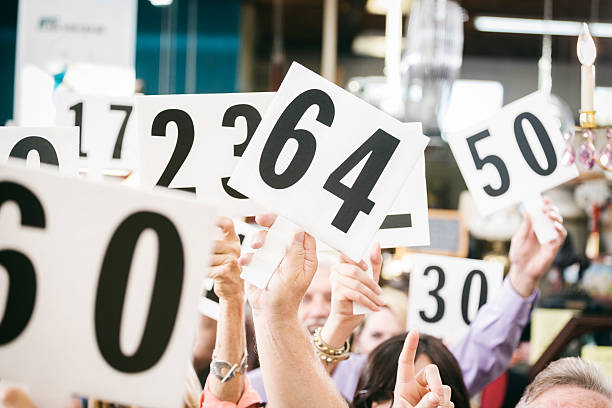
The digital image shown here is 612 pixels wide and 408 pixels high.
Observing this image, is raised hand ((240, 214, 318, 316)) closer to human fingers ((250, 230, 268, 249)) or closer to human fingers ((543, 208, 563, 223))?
human fingers ((250, 230, 268, 249))

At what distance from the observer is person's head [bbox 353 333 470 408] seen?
1.73 metres

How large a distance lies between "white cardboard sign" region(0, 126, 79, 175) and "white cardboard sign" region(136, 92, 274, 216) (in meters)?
0.14

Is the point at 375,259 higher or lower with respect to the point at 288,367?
higher

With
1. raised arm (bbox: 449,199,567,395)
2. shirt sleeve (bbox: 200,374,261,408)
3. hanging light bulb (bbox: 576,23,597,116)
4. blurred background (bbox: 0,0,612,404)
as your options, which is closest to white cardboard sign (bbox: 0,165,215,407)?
shirt sleeve (bbox: 200,374,261,408)

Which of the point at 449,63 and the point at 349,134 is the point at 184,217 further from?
the point at 449,63

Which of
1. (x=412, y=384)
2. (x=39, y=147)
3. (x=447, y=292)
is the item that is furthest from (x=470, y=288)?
(x=39, y=147)

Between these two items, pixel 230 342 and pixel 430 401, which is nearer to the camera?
pixel 430 401

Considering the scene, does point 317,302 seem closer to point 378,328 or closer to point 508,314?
point 378,328

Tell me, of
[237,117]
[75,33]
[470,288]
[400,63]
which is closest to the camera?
[237,117]

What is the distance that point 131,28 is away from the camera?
4.01 m

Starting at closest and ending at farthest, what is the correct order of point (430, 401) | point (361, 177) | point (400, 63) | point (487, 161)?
point (430, 401) → point (361, 177) → point (487, 161) → point (400, 63)

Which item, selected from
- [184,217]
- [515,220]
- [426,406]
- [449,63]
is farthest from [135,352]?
[515,220]

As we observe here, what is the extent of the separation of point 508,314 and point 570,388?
0.62 m

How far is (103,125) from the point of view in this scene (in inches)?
73.3
